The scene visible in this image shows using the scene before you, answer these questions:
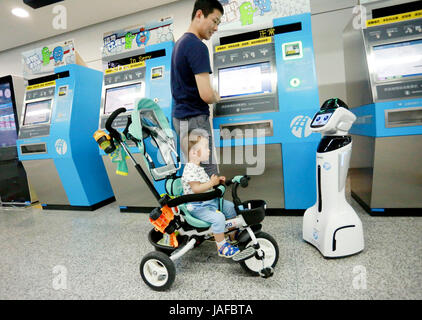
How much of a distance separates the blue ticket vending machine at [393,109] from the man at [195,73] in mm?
1386

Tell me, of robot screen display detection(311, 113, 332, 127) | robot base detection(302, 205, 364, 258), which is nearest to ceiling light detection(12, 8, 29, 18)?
robot screen display detection(311, 113, 332, 127)

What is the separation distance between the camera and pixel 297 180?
228 cm

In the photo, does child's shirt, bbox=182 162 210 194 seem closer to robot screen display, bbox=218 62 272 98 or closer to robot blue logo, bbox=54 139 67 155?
robot screen display, bbox=218 62 272 98

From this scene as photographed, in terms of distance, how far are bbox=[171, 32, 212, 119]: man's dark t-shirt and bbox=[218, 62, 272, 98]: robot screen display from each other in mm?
587

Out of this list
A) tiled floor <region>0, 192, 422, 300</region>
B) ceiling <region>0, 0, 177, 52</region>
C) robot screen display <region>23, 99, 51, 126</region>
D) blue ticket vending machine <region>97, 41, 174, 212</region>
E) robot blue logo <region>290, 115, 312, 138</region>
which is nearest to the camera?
tiled floor <region>0, 192, 422, 300</region>

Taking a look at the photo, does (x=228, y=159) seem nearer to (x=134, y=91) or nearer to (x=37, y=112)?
(x=134, y=91)

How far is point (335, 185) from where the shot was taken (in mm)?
1576

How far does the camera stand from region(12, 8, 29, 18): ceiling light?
12.6 ft

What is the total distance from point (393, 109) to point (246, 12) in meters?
1.61

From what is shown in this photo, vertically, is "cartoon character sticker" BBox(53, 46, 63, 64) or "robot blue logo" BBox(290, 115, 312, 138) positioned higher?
"cartoon character sticker" BBox(53, 46, 63, 64)

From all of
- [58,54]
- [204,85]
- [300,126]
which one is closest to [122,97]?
[58,54]

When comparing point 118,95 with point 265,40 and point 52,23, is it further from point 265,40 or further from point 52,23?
point 52,23

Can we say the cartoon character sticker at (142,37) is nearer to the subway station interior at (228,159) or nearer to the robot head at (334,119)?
the subway station interior at (228,159)

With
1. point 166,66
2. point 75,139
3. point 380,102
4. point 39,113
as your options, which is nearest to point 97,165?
point 75,139
